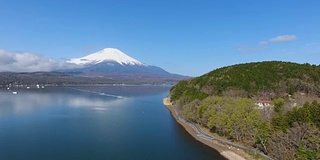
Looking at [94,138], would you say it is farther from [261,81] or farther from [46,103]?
[46,103]

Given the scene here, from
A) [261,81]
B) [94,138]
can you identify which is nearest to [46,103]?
[94,138]

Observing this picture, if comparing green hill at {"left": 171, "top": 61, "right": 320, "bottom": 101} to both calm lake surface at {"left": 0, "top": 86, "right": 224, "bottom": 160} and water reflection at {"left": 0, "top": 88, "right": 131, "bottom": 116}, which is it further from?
water reflection at {"left": 0, "top": 88, "right": 131, "bottom": 116}

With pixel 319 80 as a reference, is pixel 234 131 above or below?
below

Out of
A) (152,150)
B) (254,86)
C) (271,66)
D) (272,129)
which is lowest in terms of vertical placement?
(152,150)

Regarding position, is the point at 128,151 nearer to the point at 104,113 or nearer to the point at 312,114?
the point at 312,114

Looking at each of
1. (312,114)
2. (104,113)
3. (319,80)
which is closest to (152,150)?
(312,114)

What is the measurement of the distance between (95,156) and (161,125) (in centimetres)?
1176

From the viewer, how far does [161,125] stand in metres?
28.9

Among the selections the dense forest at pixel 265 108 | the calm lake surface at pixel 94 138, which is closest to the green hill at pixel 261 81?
the dense forest at pixel 265 108

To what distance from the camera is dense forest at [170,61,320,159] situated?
16078mm

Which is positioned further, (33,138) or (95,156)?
(33,138)

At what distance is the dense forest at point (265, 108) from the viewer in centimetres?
1608

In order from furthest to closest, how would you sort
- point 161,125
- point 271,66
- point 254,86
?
1. point 271,66
2. point 254,86
3. point 161,125

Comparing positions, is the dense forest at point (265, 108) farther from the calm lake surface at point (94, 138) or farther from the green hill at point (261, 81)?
the calm lake surface at point (94, 138)
